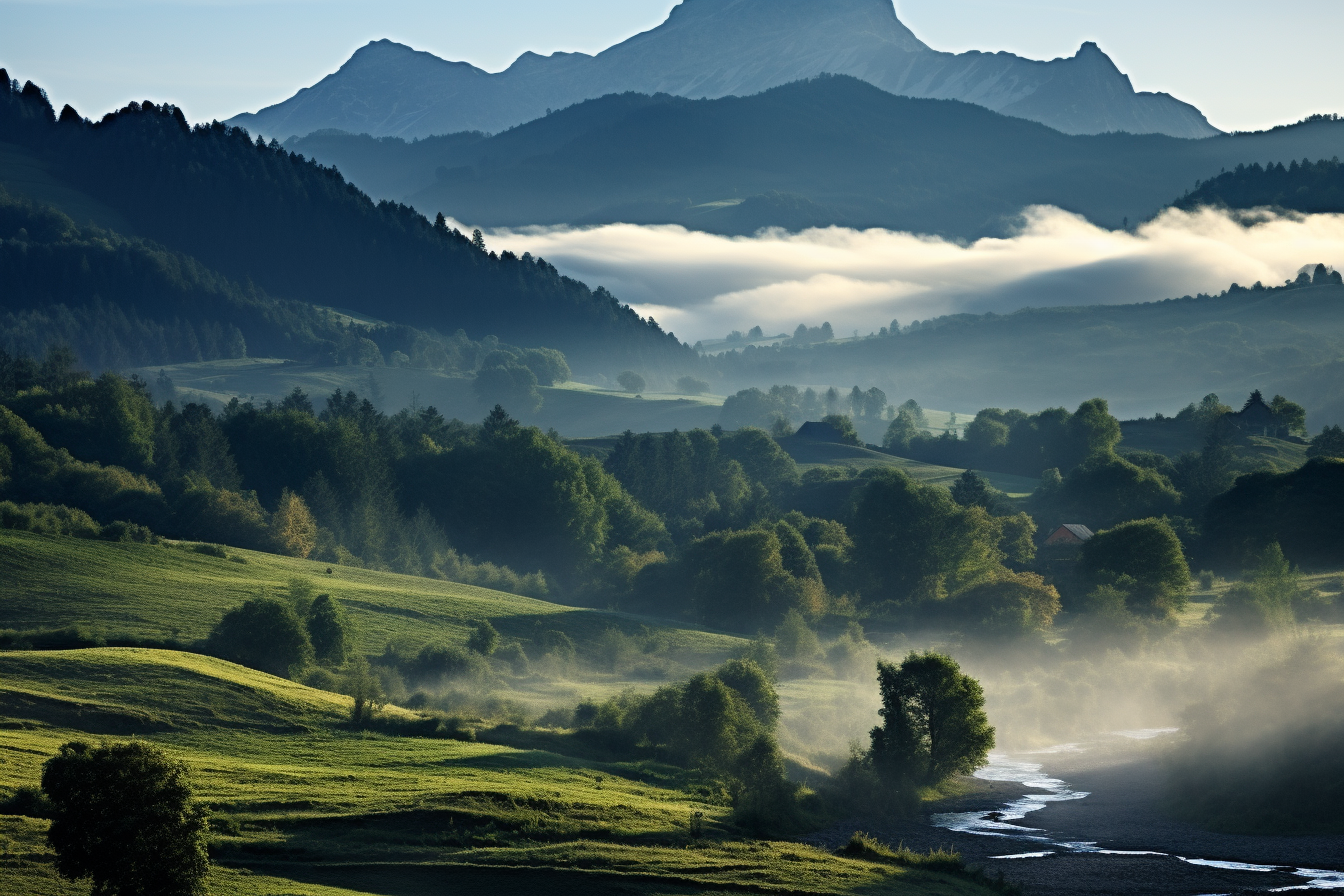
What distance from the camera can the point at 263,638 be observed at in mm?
86875

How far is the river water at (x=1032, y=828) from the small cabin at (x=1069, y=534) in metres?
75.5

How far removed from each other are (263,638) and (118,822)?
153ft

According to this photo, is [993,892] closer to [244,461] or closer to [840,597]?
[840,597]

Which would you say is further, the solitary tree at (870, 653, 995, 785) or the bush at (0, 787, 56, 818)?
the solitary tree at (870, 653, 995, 785)

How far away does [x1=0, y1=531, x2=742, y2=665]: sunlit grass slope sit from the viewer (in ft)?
296

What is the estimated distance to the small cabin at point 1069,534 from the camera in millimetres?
170462

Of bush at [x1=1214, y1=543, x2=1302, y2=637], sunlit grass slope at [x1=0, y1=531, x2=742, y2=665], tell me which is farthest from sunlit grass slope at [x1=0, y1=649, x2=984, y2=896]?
bush at [x1=1214, y1=543, x2=1302, y2=637]

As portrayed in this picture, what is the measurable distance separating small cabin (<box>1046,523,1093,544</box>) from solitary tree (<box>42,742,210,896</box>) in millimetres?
141919

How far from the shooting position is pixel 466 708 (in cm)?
8575

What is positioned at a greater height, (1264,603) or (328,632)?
(1264,603)

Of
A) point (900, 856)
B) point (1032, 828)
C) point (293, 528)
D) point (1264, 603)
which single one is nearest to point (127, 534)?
point (293, 528)

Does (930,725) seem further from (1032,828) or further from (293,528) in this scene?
(293,528)

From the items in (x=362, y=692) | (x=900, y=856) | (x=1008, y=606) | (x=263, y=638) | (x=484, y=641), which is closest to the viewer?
(x=900, y=856)

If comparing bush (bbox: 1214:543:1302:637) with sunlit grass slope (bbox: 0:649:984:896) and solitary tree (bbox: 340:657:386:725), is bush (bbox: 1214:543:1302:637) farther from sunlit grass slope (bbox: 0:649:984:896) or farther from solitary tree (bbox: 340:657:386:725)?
solitary tree (bbox: 340:657:386:725)
